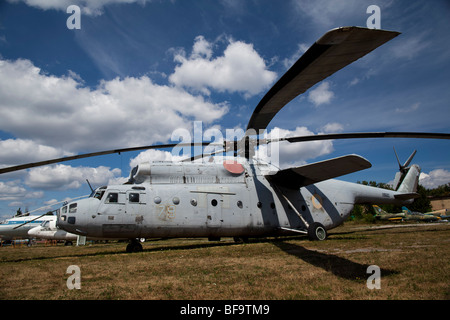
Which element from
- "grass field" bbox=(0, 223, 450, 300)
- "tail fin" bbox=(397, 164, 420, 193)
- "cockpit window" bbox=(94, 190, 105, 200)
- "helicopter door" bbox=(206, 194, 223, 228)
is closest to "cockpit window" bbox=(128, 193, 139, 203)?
"cockpit window" bbox=(94, 190, 105, 200)

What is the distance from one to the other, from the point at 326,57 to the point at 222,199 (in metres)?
9.69

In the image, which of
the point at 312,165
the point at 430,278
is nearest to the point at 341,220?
the point at 312,165

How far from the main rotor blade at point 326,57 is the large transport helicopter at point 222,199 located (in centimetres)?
231

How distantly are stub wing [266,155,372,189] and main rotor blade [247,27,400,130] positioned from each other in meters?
5.52

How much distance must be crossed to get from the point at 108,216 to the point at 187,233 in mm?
3620

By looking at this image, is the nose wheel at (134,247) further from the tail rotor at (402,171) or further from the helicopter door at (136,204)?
the tail rotor at (402,171)

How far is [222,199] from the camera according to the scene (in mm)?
14016

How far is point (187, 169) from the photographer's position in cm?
1438

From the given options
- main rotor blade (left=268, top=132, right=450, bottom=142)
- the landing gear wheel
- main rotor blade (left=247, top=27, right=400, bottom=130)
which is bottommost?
the landing gear wheel

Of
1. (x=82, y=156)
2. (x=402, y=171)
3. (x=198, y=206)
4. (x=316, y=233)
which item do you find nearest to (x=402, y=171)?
(x=402, y=171)

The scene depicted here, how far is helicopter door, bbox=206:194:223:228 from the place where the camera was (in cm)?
1360

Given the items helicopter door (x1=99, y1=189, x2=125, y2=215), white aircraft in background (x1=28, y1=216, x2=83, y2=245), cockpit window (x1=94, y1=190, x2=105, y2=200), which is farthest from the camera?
white aircraft in background (x1=28, y1=216, x2=83, y2=245)

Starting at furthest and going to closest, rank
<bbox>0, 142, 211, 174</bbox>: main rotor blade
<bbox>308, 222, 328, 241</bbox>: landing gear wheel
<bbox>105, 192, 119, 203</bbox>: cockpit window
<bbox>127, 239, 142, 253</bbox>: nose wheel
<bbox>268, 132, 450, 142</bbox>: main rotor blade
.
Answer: <bbox>308, 222, 328, 241</bbox>: landing gear wheel → <bbox>127, 239, 142, 253</bbox>: nose wheel → <bbox>105, 192, 119, 203</bbox>: cockpit window → <bbox>268, 132, 450, 142</bbox>: main rotor blade → <bbox>0, 142, 211, 174</bbox>: main rotor blade

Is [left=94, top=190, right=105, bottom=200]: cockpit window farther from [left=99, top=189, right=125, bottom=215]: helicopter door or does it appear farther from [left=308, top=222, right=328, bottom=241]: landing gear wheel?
[left=308, top=222, right=328, bottom=241]: landing gear wheel
